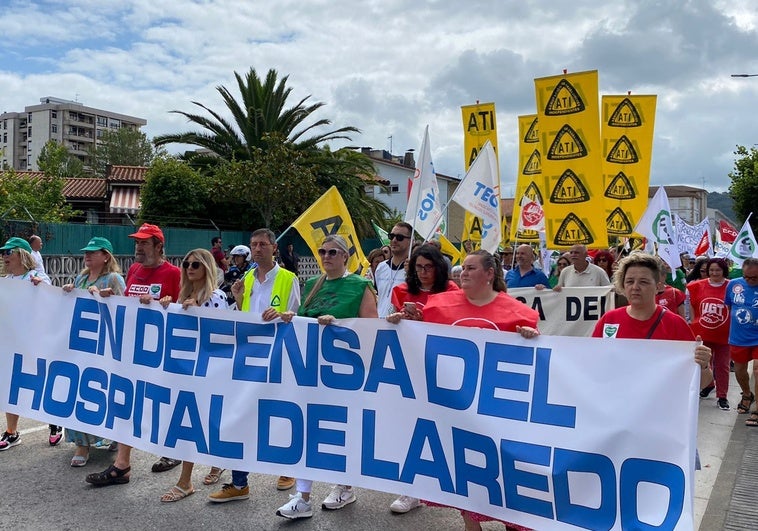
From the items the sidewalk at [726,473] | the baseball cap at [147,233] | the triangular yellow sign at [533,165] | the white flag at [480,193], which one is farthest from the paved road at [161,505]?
the triangular yellow sign at [533,165]

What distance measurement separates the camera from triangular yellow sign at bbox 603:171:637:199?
402 inches

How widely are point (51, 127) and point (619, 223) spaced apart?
119 m

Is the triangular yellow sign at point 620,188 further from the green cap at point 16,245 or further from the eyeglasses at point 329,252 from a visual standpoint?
the green cap at point 16,245

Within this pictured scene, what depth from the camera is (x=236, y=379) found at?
14.7 ft

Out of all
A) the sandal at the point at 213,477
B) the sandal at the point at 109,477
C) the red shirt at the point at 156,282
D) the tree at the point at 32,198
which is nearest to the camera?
the sandal at the point at 109,477

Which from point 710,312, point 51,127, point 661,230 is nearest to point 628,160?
point 661,230

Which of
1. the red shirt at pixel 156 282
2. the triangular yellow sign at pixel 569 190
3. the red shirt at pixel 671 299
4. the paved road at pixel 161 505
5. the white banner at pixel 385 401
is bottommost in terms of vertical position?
the paved road at pixel 161 505

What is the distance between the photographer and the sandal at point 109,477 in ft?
15.8

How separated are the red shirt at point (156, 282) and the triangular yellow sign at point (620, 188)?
7240 mm

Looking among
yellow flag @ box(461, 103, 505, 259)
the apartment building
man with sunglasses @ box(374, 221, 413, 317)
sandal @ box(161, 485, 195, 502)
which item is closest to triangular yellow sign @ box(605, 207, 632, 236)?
yellow flag @ box(461, 103, 505, 259)

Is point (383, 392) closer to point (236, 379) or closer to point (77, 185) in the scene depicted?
point (236, 379)

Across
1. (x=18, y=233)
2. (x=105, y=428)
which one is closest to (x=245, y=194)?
(x=18, y=233)

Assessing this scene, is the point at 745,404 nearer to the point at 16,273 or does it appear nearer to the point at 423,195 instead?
the point at 423,195

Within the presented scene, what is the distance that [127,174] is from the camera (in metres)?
35.5
